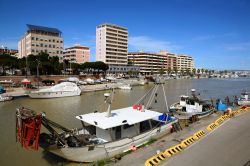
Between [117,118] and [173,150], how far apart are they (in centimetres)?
455

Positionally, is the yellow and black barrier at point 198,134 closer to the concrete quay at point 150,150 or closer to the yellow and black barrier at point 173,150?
the concrete quay at point 150,150

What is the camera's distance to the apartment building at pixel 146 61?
160500 millimetres

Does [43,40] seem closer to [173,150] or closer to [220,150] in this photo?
[173,150]

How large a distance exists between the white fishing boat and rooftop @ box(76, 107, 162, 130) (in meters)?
32.4

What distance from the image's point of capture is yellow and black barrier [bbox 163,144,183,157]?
13219mm

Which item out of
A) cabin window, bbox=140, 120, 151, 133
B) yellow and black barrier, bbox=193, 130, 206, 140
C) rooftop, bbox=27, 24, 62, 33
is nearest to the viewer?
yellow and black barrier, bbox=193, 130, 206, 140

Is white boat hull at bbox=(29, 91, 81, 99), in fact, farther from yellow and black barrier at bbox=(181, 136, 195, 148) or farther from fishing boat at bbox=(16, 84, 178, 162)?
yellow and black barrier at bbox=(181, 136, 195, 148)

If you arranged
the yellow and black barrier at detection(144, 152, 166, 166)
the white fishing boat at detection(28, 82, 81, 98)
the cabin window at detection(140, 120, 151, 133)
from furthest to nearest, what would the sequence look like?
the white fishing boat at detection(28, 82, 81, 98) → the cabin window at detection(140, 120, 151, 133) → the yellow and black barrier at detection(144, 152, 166, 166)

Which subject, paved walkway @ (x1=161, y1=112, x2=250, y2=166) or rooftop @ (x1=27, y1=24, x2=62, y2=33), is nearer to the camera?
paved walkway @ (x1=161, y1=112, x2=250, y2=166)

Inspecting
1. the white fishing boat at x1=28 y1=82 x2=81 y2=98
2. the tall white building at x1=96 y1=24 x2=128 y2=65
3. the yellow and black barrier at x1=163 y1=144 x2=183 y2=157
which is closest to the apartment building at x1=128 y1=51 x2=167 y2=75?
the tall white building at x1=96 y1=24 x2=128 y2=65

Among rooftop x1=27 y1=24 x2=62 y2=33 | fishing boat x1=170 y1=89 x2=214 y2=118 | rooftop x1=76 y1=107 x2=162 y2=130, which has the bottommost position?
fishing boat x1=170 y1=89 x2=214 y2=118

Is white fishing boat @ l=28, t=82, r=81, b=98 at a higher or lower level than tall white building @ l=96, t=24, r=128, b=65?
lower

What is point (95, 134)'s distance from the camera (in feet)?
52.7

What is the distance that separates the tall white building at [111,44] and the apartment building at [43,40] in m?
36.2
